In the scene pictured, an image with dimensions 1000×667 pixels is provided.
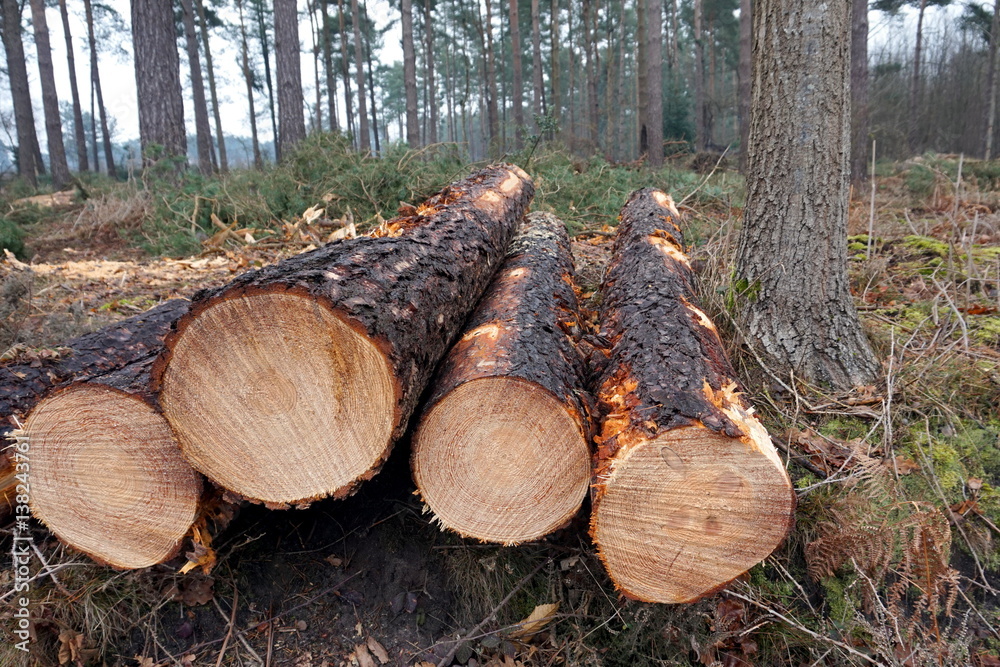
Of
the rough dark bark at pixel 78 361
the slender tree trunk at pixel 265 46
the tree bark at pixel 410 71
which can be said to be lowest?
the rough dark bark at pixel 78 361

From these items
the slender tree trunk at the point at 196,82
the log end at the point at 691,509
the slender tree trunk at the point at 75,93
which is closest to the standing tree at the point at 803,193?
the log end at the point at 691,509

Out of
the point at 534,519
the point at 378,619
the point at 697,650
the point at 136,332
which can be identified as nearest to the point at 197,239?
the point at 136,332

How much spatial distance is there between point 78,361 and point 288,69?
8800mm

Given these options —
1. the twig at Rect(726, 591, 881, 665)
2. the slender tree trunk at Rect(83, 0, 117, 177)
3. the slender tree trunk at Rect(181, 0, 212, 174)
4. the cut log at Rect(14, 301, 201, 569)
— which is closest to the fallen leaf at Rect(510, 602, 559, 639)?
the twig at Rect(726, 591, 881, 665)

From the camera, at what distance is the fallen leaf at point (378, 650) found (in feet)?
6.34

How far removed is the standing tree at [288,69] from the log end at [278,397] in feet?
28.5

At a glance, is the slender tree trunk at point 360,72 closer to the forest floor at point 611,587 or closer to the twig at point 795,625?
the forest floor at point 611,587

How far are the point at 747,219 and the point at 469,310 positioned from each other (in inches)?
68.4

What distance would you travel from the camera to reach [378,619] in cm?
204

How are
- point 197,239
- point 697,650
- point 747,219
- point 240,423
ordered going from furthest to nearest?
1. point 197,239
2. point 747,219
3. point 697,650
4. point 240,423

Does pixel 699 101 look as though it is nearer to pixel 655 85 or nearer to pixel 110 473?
pixel 655 85

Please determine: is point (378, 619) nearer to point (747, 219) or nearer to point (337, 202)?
point (747, 219)

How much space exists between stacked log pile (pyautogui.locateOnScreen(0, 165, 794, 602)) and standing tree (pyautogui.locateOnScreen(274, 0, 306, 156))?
825cm

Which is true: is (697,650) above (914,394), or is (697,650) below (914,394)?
below
